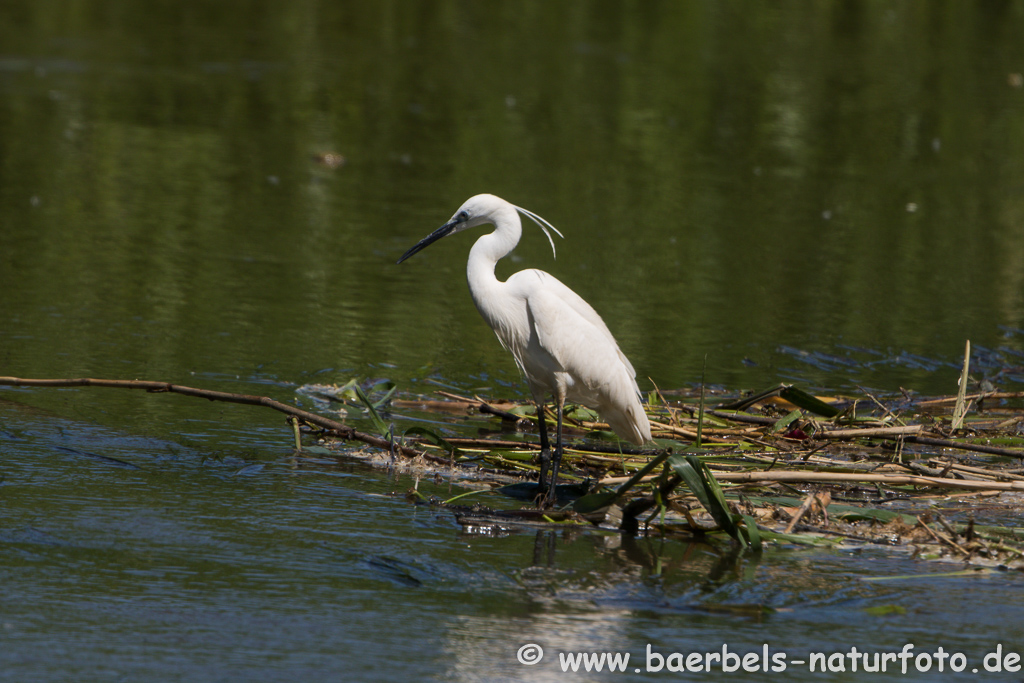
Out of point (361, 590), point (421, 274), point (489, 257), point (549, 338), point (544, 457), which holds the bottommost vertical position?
point (361, 590)

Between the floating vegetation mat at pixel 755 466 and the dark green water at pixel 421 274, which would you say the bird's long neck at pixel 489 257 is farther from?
the dark green water at pixel 421 274

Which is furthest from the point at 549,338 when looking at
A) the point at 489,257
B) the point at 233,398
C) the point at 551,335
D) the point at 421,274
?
the point at 421,274

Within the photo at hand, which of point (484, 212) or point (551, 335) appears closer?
point (551, 335)

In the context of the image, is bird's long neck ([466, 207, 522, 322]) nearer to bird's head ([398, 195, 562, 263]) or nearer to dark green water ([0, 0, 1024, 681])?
bird's head ([398, 195, 562, 263])

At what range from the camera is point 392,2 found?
20641 millimetres

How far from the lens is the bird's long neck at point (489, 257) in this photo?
4.72m

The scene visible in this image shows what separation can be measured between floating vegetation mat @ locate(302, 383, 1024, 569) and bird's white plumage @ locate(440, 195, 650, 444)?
272 millimetres

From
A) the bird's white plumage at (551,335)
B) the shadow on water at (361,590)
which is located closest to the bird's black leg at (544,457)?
the bird's white plumage at (551,335)

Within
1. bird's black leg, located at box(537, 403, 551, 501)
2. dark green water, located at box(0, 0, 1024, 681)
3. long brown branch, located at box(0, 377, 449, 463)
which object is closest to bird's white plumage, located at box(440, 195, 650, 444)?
bird's black leg, located at box(537, 403, 551, 501)

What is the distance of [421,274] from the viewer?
334 inches

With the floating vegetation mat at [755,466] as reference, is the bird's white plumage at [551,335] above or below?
above

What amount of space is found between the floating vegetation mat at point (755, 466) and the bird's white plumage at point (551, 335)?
27cm

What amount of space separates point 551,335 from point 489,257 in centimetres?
44

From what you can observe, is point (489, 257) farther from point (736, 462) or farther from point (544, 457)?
point (736, 462)
